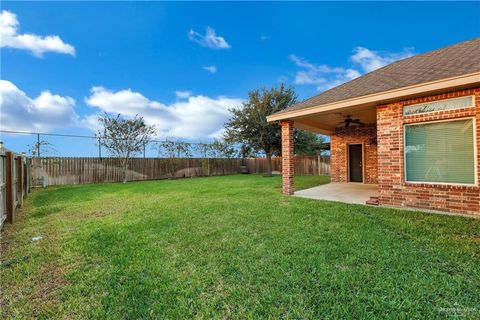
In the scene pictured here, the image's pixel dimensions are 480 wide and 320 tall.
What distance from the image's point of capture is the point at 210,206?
6039 millimetres

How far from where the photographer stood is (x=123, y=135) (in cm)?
1429

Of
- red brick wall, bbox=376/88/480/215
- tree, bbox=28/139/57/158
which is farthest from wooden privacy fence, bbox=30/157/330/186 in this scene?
red brick wall, bbox=376/88/480/215

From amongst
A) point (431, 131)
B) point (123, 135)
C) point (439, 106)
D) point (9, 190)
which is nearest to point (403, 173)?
point (431, 131)

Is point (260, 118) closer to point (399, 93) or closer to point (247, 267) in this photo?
point (399, 93)

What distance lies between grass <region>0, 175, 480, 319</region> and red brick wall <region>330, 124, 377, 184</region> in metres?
6.56

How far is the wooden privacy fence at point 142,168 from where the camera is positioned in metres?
11.9

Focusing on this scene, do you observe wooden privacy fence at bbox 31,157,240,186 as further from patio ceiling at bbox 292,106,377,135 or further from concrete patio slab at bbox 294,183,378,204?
Result: concrete patio slab at bbox 294,183,378,204

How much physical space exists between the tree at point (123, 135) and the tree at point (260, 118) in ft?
20.6

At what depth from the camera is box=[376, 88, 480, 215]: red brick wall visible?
4770mm

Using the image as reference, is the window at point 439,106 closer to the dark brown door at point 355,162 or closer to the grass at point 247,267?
the grass at point 247,267

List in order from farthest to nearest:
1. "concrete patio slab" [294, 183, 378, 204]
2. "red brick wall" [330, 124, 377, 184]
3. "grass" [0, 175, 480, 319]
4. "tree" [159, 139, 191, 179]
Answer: "tree" [159, 139, 191, 179] < "red brick wall" [330, 124, 377, 184] < "concrete patio slab" [294, 183, 378, 204] < "grass" [0, 175, 480, 319]

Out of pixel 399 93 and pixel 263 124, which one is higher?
pixel 263 124

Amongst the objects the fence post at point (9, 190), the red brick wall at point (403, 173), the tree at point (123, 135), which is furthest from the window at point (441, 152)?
the tree at point (123, 135)

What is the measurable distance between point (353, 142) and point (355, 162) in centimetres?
104
